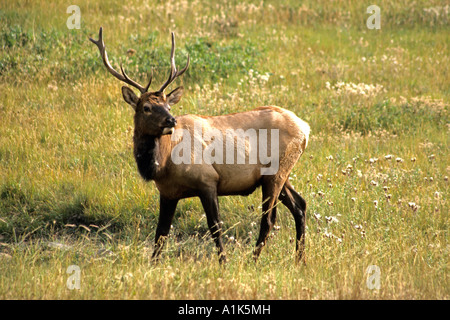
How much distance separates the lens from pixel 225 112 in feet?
34.9

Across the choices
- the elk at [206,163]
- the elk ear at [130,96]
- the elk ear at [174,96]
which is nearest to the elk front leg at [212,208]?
the elk at [206,163]

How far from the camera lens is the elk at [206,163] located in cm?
635

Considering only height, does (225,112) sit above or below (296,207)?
above

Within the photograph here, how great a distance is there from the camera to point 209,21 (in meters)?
15.3

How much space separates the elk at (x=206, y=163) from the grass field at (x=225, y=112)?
0.98ft

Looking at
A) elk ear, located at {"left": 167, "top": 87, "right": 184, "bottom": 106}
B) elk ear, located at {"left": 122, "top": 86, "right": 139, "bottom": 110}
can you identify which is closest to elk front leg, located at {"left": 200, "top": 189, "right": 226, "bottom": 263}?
elk ear, located at {"left": 167, "top": 87, "right": 184, "bottom": 106}

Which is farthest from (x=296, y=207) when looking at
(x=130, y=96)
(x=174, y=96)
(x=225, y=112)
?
(x=225, y=112)

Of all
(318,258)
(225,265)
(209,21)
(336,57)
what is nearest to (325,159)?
→ (318,258)

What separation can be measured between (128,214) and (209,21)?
328 inches

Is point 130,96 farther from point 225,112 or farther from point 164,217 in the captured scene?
point 225,112

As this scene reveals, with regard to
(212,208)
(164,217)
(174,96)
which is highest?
(174,96)

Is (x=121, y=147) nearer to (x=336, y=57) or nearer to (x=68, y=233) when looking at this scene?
(x=68, y=233)

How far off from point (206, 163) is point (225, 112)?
4.13 m

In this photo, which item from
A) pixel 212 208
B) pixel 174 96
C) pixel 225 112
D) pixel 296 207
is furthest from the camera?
pixel 225 112
